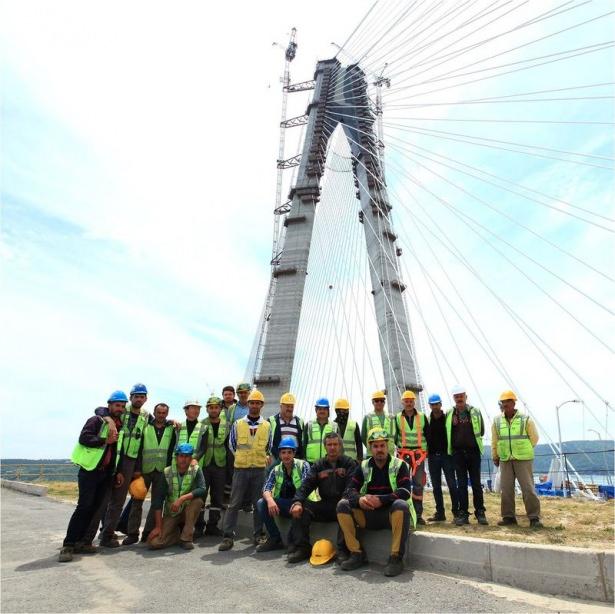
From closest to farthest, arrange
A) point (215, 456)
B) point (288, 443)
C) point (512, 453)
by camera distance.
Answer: point (288, 443), point (512, 453), point (215, 456)

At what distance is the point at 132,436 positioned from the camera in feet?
17.7

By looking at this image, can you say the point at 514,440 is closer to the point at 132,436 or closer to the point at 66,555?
the point at 132,436

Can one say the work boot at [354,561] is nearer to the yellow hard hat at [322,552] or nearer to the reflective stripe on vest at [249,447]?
the yellow hard hat at [322,552]

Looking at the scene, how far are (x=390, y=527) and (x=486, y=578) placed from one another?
842 millimetres

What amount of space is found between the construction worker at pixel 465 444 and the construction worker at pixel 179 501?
9.41 ft

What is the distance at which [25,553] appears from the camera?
5168 mm

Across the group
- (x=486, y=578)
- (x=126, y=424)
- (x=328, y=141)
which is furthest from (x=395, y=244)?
(x=486, y=578)

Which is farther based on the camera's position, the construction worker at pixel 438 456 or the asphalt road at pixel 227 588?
the construction worker at pixel 438 456

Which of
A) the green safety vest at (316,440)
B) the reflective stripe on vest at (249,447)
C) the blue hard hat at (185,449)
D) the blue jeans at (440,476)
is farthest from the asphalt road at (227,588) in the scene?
the blue jeans at (440,476)

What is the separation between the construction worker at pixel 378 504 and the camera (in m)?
3.80

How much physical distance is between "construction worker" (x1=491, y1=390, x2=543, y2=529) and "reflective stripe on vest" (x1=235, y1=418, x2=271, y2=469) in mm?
2608

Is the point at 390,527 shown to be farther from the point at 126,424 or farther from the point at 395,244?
the point at 395,244

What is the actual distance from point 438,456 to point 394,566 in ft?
6.45

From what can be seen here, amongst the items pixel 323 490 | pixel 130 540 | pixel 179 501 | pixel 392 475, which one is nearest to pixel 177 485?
pixel 179 501
